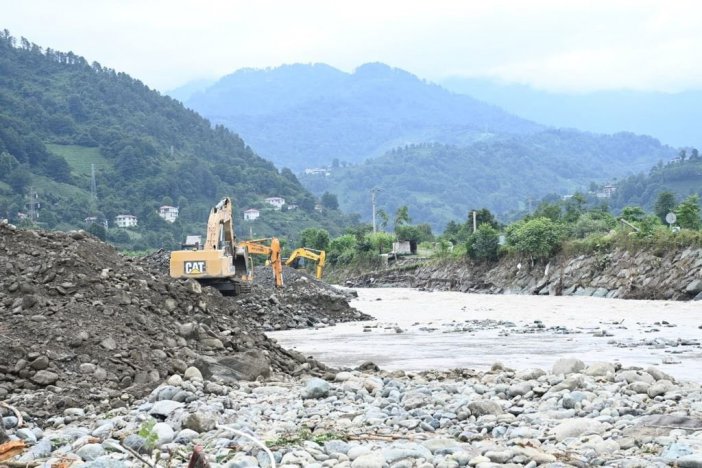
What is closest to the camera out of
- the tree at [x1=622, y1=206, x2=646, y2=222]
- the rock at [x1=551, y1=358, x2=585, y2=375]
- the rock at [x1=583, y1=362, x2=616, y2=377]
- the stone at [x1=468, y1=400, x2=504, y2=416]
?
the stone at [x1=468, y1=400, x2=504, y2=416]

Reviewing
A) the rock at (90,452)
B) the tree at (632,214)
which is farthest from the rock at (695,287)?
the rock at (90,452)

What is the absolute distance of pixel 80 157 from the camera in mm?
127812

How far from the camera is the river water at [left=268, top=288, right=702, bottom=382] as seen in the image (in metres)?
19.9

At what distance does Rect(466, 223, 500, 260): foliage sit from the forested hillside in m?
46.0

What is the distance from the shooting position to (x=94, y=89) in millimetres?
156750

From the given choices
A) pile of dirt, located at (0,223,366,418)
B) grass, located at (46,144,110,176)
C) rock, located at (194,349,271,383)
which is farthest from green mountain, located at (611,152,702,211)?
rock, located at (194,349,271,383)

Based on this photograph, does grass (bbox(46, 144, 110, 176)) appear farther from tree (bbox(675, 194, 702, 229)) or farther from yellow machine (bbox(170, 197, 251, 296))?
yellow machine (bbox(170, 197, 251, 296))

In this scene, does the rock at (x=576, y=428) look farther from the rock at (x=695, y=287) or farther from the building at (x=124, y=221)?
the building at (x=124, y=221)

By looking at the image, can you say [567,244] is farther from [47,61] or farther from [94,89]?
[47,61]

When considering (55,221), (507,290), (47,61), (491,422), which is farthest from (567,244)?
(47,61)

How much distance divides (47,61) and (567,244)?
12957 cm

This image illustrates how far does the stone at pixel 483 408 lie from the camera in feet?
35.4

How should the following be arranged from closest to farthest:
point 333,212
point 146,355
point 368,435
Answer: point 368,435
point 146,355
point 333,212

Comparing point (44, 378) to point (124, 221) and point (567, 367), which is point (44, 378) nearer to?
point (567, 367)
